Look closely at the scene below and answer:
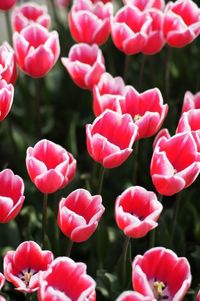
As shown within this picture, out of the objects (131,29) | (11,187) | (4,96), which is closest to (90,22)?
(131,29)

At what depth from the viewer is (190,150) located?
104 centimetres

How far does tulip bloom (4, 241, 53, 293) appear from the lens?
0.98 m

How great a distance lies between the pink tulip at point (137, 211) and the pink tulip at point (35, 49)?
0.34 m

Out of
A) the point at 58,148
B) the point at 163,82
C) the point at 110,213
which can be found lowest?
the point at 110,213

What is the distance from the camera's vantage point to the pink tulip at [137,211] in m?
0.96

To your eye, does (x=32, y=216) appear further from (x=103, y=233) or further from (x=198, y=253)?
(x=198, y=253)

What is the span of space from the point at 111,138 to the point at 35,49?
26 cm

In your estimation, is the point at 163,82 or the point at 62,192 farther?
the point at 163,82

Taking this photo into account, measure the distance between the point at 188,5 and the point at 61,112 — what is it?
55 cm

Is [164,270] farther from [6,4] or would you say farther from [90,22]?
[6,4]

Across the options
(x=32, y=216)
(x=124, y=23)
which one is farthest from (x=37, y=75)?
(x=32, y=216)

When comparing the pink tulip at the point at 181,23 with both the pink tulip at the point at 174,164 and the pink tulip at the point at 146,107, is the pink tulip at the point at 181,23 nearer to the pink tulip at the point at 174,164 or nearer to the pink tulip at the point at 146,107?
the pink tulip at the point at 146,107

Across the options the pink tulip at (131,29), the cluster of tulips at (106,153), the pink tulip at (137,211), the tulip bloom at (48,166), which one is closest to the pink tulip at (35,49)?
the cluster of tulips at (106,153)

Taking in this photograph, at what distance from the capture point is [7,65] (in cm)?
116
